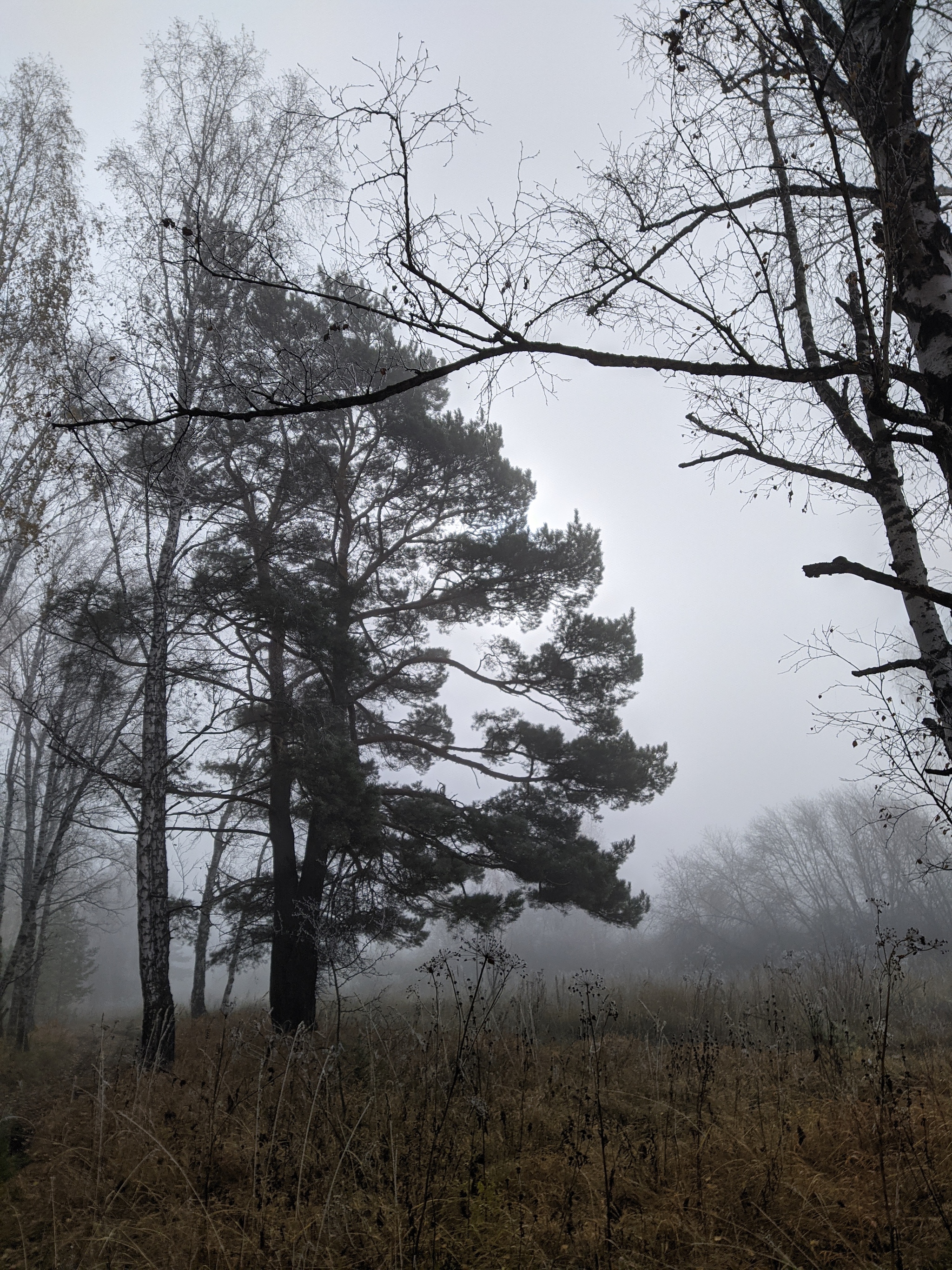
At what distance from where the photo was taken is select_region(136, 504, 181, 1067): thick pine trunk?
22.4ft

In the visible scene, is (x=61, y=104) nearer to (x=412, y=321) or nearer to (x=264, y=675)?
(x=264, y=675)

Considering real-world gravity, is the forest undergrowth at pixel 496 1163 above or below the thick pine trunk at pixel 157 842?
below

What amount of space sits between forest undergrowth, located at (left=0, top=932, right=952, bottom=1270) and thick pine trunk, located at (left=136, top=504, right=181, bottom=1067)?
27.1 inches

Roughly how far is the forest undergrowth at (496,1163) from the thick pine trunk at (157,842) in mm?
688

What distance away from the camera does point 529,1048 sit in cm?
581

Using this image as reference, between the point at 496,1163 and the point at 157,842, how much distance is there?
18.2 feet

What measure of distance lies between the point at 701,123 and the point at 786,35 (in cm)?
91

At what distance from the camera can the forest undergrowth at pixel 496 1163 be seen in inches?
100

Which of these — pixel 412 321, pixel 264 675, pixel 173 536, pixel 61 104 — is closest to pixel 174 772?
pixel 264 675

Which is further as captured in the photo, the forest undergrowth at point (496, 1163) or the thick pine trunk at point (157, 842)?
the thick pine trunk at point (157, 842)

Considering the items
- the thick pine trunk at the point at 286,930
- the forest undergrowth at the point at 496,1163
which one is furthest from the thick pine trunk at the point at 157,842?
the thick pine trunk at the point at 286,930

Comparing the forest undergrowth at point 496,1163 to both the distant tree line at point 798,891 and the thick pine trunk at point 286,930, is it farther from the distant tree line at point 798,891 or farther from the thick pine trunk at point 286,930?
the distant tree line at point 798,891

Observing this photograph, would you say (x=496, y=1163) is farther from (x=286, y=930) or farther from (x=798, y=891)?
(x=798, y=891)

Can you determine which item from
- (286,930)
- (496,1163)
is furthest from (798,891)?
(496,1163)
